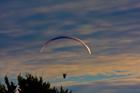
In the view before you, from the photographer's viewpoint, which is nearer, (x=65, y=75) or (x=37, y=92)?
(x=65, y=75)

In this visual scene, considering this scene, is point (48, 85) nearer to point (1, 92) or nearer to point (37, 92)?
point (37, 92)

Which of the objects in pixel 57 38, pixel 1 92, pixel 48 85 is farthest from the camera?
pixel 48 85

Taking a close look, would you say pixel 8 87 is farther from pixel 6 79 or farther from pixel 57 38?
pixel 57 38

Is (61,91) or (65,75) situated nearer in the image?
(65,75)

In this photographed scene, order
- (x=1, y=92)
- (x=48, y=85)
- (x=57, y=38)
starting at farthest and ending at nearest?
(x=48, y=85) < (x=1, y=92) < (x=57, y=38)

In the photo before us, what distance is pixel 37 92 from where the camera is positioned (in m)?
92.8

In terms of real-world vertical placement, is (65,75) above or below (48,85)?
below

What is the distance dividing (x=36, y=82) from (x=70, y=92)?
8.33 metres

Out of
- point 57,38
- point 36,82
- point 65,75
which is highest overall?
point 36,82

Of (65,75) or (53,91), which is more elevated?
(53,91)

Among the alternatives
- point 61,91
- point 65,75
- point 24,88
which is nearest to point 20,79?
point 24,88

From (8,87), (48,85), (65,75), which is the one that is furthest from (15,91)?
(65,75)

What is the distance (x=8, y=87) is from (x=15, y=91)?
1566 mm

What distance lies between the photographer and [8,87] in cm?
9031
